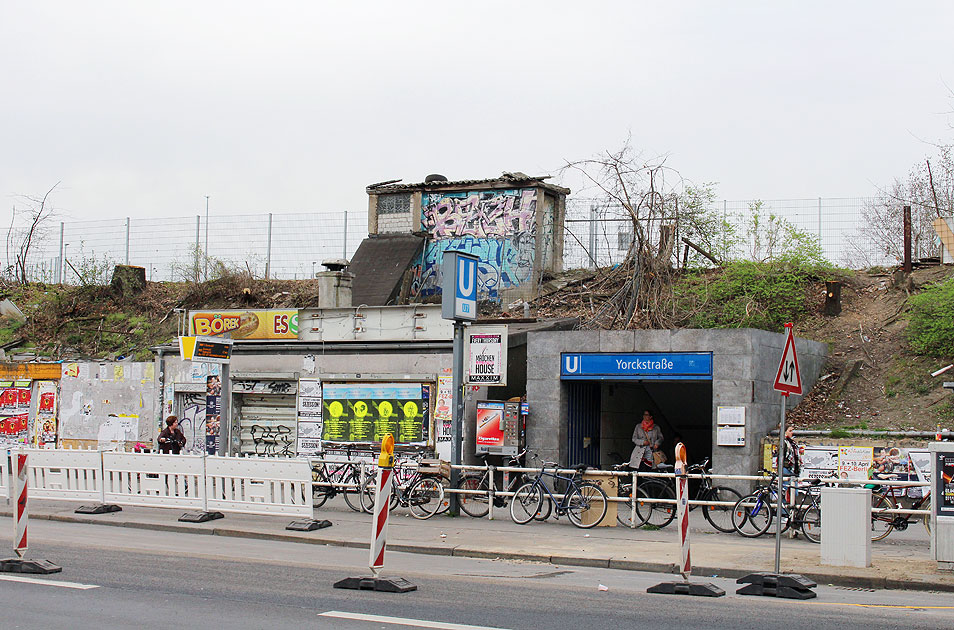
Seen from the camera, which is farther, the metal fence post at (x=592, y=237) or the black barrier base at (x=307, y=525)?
the metal fence post at (x=592, y=237)

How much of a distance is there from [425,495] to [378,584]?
7214 millimetres

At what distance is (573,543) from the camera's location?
14.4 m

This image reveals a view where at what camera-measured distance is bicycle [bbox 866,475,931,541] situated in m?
14.7

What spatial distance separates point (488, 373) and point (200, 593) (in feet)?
29.0

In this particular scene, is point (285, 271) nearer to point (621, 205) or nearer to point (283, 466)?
point (621, 205)

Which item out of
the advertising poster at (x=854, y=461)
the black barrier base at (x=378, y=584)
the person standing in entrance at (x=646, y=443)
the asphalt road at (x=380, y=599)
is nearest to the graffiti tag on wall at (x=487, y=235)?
the person standing in entrance at (x=646, y=443)

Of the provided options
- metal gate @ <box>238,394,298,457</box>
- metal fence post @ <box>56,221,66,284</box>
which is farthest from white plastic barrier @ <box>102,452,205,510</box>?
metal fence post @ <box>56,221,66,284</box>

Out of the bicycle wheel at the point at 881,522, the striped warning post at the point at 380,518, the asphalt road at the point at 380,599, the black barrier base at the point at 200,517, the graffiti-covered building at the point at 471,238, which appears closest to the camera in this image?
the asphalt road at the point at 380,599

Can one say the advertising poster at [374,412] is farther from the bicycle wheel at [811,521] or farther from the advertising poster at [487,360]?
the bicycle wheel at [811,521]

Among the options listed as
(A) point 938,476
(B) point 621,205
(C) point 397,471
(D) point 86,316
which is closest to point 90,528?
(C) point 397,471


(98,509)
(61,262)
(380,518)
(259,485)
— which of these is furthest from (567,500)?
A: (61,262)

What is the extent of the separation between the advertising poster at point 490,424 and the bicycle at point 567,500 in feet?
11.6

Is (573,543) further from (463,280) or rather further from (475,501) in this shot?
(463,280)

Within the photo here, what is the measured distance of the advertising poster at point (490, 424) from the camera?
2055 cm
